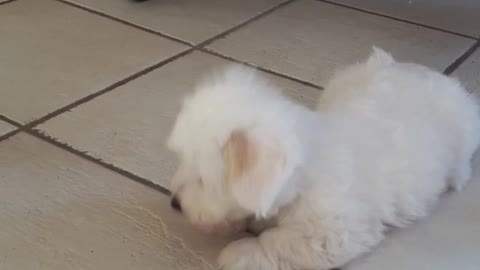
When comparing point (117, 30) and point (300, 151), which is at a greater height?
point (300, 151)

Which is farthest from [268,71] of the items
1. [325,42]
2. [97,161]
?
[97,161]

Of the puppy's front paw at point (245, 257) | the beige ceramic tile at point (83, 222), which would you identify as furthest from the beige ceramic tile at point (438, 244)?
the beige ceramic tile at point (83, 222)

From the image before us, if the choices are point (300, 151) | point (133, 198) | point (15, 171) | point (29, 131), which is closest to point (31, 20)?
point (29, 131)

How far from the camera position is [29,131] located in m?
1.77

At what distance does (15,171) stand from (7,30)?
83cm

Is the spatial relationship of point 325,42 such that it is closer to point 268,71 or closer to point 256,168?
point 268,71

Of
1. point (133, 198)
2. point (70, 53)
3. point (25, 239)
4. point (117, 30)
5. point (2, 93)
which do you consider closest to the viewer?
Answer: point (25, 239)

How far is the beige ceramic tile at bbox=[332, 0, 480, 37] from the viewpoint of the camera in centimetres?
245

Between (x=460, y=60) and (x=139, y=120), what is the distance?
3.05ft

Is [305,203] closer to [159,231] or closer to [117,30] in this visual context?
[159,231]

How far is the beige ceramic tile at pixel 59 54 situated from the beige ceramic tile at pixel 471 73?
77 cm

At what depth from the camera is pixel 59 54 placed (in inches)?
85.6

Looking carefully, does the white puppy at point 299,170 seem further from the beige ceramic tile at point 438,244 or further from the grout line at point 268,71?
the grout line at point 268,71

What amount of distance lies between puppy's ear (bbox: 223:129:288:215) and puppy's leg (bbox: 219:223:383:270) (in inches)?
4.4
